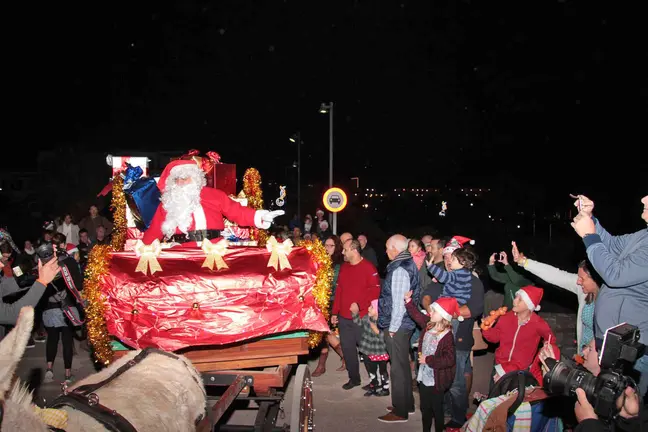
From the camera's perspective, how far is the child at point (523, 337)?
5145mm

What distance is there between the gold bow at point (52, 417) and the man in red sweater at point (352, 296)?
4.91m

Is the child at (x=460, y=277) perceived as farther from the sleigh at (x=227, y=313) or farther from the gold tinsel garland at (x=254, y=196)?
the gold tinsel garland at (x=254, y=196)

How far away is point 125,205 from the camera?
20.8 feet

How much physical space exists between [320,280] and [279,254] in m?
0.43

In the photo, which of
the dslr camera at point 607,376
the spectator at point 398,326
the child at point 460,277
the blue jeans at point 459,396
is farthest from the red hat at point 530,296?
the dslr camera at point 607,376

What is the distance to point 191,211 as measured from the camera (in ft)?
18.9

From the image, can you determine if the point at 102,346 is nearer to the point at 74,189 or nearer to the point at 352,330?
the point at 352,330

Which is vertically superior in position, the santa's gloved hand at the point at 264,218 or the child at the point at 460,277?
the santa's gloved hand at the point at 264,218

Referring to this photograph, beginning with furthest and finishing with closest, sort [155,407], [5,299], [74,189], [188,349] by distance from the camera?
[74,189] < [5,299] < [188,349] < [155,407]

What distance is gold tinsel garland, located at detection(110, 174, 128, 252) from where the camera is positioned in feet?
20.3

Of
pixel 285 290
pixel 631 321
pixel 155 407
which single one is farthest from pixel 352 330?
pixel 155 407

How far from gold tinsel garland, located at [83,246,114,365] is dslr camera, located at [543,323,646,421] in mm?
3313

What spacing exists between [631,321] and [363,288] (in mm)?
3671

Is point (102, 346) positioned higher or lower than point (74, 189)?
lower
